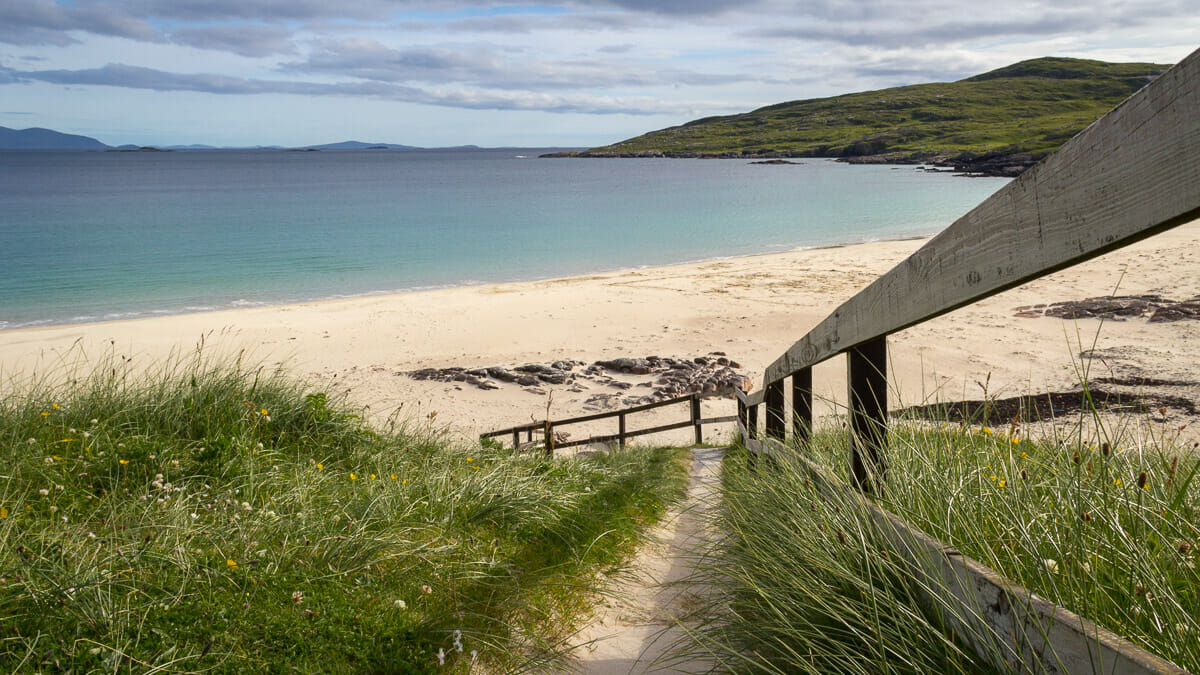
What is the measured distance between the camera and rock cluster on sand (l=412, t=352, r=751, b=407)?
1570 cm

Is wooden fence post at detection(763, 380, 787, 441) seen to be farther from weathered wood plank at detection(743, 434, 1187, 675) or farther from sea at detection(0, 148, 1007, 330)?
sea at detection(0, 148, 1007, 330)

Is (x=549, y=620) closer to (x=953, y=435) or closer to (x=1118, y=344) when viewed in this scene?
(x=953, y=435)

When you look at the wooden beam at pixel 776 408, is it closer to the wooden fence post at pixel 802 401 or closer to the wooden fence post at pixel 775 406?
the wooden fence post at pixel 775 406

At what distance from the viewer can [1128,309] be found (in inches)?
710

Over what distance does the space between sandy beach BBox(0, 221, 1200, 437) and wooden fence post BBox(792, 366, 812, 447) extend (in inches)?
303

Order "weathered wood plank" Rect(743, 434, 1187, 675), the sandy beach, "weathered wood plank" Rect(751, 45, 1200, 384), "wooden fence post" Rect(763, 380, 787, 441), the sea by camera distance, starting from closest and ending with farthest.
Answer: "weathered wood plank" Rect(751, 45, 1200, 384), "weathered wood plank" Rect(743, 434, 1187, 675), "wooden fence post" Rect(763, 380, 787, 441), the sandy beach, the sea

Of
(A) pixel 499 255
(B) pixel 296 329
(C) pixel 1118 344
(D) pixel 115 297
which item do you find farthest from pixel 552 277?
(C) pixel 1118 344

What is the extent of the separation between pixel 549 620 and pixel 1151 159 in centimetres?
299

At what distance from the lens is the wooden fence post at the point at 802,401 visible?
13.8ft

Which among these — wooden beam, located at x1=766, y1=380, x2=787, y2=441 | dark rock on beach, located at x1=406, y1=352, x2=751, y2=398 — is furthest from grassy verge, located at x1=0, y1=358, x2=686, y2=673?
dark rock on beach, located at x1=406, y1=352, x2=751, y2=398

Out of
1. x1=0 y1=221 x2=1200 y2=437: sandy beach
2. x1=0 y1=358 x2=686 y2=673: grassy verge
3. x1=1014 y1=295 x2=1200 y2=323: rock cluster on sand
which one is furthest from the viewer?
x1=1014 y1=295 x2=1200 y2=323: rock cluster on sand

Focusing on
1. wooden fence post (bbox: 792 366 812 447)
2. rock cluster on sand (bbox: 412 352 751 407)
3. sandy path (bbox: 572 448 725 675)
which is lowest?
rock cluster on sand (bbox: 412 352 751 407)

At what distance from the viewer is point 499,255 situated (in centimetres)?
3875

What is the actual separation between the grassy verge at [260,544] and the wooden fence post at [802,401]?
1.24m
